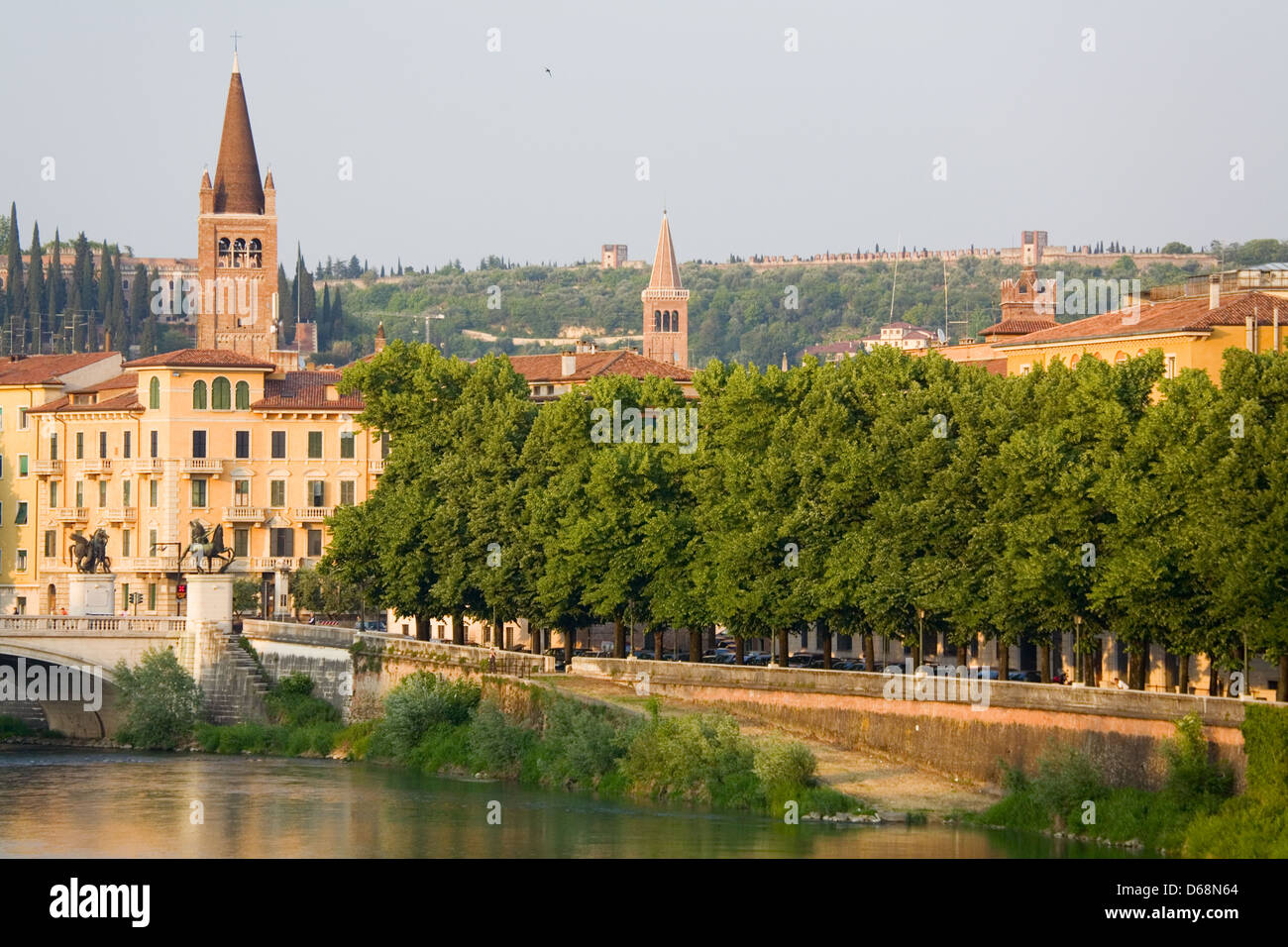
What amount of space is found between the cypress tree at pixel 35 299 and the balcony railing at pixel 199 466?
293ft

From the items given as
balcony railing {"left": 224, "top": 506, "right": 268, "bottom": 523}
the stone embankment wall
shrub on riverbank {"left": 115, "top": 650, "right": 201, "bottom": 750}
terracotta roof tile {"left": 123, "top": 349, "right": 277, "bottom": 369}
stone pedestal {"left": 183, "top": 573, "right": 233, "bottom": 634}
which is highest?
terracotta roof tile {"left": 123, "top": 349, "right": 277, "bottom": 369}

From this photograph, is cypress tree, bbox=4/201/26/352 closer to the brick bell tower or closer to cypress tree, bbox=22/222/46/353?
cypress tree, bbox=22/222/46/353

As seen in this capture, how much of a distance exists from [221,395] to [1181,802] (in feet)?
156

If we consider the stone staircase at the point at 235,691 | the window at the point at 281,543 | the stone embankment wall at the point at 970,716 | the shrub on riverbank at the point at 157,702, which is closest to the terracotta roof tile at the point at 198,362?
the window at the point at 281,543

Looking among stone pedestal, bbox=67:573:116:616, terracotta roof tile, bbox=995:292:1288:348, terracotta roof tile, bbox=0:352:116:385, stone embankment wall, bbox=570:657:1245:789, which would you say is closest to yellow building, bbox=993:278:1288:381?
terracotta roof tile, bbox=995:292:1288:348

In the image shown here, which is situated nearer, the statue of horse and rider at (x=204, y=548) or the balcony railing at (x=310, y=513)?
the statue of horse and rider at (x=204, y=548)

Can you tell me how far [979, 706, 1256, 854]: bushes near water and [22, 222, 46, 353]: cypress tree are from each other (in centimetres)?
13205

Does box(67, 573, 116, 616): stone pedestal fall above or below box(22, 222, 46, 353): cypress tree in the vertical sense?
below

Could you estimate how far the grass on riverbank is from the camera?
43.8 metres

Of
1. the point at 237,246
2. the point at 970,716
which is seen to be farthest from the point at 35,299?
the point at 970,716

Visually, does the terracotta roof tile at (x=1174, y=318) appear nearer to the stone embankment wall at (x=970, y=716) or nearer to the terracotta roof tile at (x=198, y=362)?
the stone embankment wall at (x=970, y=716)

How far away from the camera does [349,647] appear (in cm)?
6731

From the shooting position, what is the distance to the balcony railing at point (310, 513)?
87062 millimetres
